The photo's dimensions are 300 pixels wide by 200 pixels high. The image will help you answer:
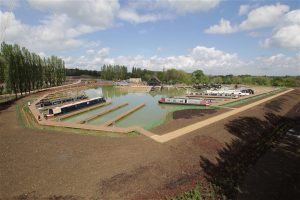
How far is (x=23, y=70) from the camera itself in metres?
66.8

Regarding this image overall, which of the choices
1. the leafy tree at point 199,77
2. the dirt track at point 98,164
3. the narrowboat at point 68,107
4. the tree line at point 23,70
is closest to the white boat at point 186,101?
the narrowboat at point 68,107

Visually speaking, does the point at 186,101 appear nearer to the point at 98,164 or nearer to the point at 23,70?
the point at 98,164

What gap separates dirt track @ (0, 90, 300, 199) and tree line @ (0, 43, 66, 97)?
41416 mm

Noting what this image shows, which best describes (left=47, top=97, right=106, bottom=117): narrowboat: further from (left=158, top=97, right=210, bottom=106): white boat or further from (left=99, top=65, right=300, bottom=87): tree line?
(left=99, top=65, right=300, bottom=87): tree line

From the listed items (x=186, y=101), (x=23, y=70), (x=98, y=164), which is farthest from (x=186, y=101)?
(x=23, y=70)

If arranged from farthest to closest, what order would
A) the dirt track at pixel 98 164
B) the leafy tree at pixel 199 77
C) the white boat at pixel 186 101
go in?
the leafy tree at pixel 199 77 < the white boat at pixel 186 101 < the dirt track at pixel 98 164

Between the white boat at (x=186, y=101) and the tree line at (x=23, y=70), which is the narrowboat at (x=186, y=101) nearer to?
the white boat at (x=186, y=101)

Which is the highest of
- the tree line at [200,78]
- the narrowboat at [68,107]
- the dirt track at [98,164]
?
the tree line at [200,78]

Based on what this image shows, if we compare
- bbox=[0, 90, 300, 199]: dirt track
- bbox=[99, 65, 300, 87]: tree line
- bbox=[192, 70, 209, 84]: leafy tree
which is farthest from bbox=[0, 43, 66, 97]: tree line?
bbox=[192, 70, 209, 84]: leafy tree

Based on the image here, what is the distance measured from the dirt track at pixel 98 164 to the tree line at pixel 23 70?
41.4 m

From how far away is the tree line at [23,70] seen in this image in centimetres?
6097

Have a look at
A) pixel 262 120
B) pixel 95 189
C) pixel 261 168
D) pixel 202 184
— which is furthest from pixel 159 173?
pixel 262 120

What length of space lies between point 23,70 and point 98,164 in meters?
61.2

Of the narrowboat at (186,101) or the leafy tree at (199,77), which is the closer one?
the narrowboat at (186,101)
